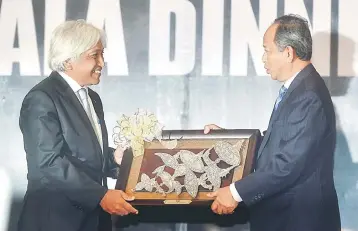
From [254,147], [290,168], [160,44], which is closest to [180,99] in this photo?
[160,44]

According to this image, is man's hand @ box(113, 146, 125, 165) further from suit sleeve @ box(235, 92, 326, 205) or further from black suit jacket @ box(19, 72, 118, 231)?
suit sleeve @ box(235, 92, 326, 205)

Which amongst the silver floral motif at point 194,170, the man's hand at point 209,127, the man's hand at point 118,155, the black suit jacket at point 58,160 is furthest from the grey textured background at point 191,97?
the black suit jacket at point 58,160

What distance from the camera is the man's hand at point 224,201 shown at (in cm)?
309

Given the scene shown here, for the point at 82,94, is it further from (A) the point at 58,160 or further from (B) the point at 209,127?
(B) the point at 209,127

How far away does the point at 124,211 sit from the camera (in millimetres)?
3123

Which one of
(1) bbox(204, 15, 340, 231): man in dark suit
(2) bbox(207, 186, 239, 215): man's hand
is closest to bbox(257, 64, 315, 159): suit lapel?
(1) bbox(204, 15, 340, 231): man in dark suit

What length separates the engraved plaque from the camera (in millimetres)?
3146

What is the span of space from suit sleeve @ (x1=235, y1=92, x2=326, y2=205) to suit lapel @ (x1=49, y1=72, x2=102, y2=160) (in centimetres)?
67

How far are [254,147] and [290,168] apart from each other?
0.82ft

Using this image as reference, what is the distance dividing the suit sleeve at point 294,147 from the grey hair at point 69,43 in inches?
34.5

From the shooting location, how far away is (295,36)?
3.05m

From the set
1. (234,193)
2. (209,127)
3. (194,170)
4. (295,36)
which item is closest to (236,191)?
(234,193)

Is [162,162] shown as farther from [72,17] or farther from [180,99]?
[72,17]

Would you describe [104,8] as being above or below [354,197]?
above
